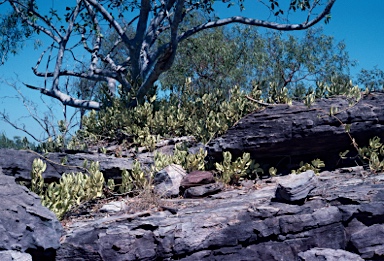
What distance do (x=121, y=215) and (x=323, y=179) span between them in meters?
3.29

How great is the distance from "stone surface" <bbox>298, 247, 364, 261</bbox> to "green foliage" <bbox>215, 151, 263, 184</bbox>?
2.26 metres

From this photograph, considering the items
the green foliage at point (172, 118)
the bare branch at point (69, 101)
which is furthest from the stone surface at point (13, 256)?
the bare branch at point (69, 101)

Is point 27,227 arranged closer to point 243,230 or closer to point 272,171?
point 243,230

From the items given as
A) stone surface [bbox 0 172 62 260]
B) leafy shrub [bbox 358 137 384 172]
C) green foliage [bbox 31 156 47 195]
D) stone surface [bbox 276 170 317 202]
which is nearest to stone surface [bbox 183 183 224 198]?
stone surface [bbox 276 170 317 202]

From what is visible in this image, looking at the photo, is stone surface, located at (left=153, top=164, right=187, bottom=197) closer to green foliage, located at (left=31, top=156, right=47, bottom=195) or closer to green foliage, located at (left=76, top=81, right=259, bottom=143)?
green foliage, located at (left=76, top=81, right=259, bottom=143)

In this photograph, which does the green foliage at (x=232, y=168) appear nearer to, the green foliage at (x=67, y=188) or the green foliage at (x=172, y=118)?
the green foliage at (x=172, y=118)

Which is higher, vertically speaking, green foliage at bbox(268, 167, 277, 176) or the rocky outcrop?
green foliage at bbox(268, 167, 277, 176)

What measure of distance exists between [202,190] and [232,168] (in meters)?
0.81

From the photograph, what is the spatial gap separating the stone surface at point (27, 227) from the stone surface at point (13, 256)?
0.33ft

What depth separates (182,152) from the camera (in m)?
8.12

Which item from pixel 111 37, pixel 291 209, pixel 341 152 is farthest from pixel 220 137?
pixel 111 37

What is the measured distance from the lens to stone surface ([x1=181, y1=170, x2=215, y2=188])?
7219 mm

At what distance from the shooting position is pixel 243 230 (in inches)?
219

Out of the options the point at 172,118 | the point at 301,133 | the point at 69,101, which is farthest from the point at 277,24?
the point at 69,101
